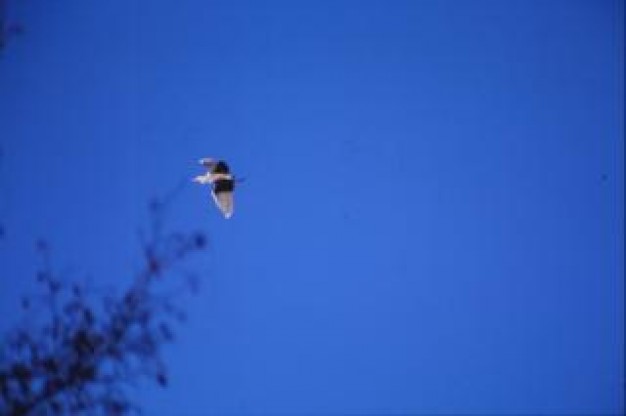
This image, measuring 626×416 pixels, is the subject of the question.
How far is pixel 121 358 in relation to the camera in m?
3.10

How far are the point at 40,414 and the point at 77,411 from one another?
18 cm

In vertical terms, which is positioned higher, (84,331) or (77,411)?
(84,331)

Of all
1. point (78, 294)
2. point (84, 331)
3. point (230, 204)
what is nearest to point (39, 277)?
point (78, 294)

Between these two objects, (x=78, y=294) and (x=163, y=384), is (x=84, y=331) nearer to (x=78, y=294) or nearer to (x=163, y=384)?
(x=78, y=294)

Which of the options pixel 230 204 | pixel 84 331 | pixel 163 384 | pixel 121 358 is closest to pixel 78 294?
pixel 84 331

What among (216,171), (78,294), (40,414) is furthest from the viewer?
(216,171)

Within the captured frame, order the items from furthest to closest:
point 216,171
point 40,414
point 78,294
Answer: point 216,171, point 78,294, point 40,414

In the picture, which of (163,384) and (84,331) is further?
(163,384)

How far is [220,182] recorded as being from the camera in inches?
146

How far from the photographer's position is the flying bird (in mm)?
3705

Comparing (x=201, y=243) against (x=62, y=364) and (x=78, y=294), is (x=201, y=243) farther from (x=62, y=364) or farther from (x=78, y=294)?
(x=62, y=364)

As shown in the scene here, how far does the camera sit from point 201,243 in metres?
3.50

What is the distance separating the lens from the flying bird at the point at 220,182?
3.71 m

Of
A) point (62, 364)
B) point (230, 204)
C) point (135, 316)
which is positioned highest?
point (230, 204)
